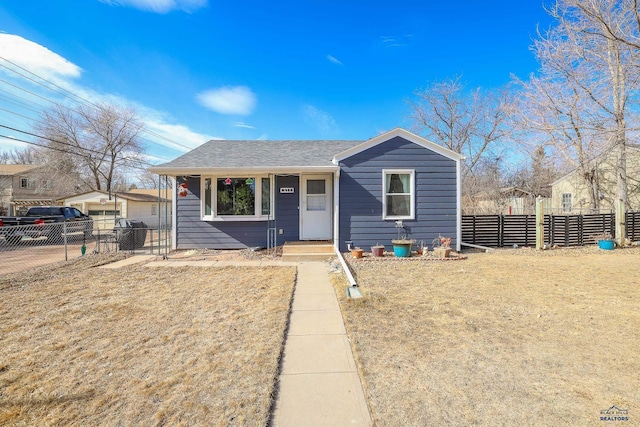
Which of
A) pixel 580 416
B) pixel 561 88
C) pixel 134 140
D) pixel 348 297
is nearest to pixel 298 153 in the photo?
pixel 348 297

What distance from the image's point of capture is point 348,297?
15.3 feet

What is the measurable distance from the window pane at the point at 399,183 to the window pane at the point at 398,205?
0.18 meters

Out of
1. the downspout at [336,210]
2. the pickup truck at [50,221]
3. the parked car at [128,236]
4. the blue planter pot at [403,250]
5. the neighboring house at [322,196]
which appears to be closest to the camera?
the blue planter pot at [403,250]

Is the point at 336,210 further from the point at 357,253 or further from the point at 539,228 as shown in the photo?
the point at 539,228

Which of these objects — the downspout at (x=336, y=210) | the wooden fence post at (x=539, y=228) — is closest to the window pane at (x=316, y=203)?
the downspout at (x=336, y=210)

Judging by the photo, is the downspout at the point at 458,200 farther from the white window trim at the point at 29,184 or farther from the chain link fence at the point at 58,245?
the white window trim at the point at 29,184

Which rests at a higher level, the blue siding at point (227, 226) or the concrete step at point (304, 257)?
the blue siding at point (227, 226)

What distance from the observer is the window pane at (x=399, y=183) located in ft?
28.5

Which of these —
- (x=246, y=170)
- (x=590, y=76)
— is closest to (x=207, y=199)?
(x=246, y=170)

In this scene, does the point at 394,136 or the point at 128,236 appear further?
the point at 128,236

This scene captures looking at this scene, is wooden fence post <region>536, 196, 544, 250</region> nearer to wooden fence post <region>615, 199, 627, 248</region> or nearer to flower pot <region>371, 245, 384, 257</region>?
wooden fence post <region>615, 199, 627, 248</region>

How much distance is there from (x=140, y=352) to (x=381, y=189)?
7.07 meters

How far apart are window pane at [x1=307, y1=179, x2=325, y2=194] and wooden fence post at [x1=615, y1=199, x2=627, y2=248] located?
1122cm

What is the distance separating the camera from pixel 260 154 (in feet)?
32.0
